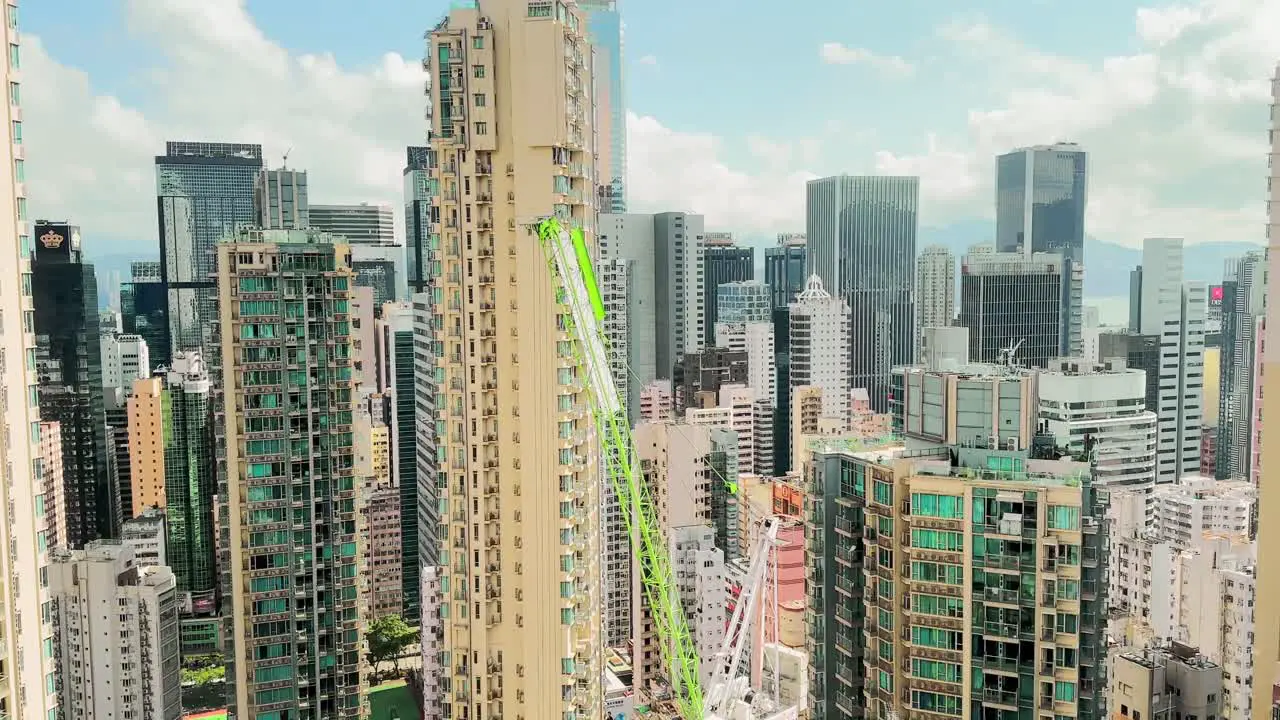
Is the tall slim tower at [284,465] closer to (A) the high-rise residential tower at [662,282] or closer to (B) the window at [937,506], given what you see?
(B) the window at [937,506]

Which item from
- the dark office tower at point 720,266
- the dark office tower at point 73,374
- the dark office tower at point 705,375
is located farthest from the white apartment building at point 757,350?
the dark office tower at point 73,374

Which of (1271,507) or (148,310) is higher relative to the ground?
(148,310)

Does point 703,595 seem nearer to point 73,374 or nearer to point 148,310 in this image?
point 73,374

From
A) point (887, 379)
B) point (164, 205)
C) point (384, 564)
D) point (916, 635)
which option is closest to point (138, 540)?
point (384, 564)

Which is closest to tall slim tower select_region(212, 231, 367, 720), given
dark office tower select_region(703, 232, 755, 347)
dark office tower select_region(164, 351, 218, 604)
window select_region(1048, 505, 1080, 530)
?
window select_region(1048, 505, 1080, 530)

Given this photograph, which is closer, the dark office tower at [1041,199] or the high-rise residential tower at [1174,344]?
the high-rise residential tower at [1174,344]

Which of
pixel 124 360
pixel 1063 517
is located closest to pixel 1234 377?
pixel 1063 517
